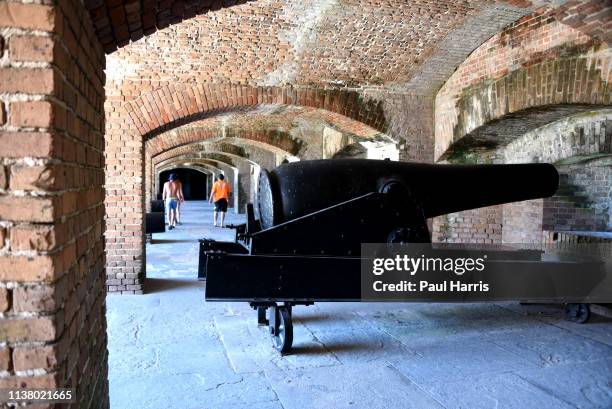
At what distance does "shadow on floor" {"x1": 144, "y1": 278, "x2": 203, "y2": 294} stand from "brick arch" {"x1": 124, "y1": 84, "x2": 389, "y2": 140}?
1921 mm

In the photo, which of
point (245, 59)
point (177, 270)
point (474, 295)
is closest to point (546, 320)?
point (474, 295)

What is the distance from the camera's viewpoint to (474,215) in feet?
27.1

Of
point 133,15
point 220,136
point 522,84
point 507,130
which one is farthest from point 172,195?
point 133,15

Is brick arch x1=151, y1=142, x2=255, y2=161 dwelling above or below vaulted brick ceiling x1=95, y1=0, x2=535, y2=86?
below

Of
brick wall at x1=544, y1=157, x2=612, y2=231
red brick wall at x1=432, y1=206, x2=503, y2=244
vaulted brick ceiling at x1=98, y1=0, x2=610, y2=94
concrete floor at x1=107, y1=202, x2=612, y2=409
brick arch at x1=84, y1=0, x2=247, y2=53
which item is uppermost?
vaulted brick ceiling at x1=98, y1=0, x2=610, y2=94

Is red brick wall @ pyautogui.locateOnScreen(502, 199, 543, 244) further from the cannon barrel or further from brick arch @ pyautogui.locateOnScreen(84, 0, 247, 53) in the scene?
brick arch @ pyautogui.locateOnScreen(84, 0, 247, 53)

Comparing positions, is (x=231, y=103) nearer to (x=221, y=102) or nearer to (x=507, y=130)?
(x=221, y=102)

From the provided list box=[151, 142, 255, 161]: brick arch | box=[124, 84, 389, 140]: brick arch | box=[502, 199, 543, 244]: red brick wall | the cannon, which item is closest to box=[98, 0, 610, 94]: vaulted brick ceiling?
box=[124, 84, 389, 140]: brick arch

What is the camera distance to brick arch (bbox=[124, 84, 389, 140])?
21.1 ft

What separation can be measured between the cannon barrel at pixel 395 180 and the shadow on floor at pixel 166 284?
8.13ft

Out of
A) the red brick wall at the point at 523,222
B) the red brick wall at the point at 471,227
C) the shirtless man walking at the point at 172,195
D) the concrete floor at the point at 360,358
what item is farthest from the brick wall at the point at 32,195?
the shirtless man walking at the point at 172,195

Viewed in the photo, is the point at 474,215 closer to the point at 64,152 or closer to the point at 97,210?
the point at 97,210

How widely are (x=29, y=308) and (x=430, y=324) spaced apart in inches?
169

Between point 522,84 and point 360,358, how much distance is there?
375 centimetres
